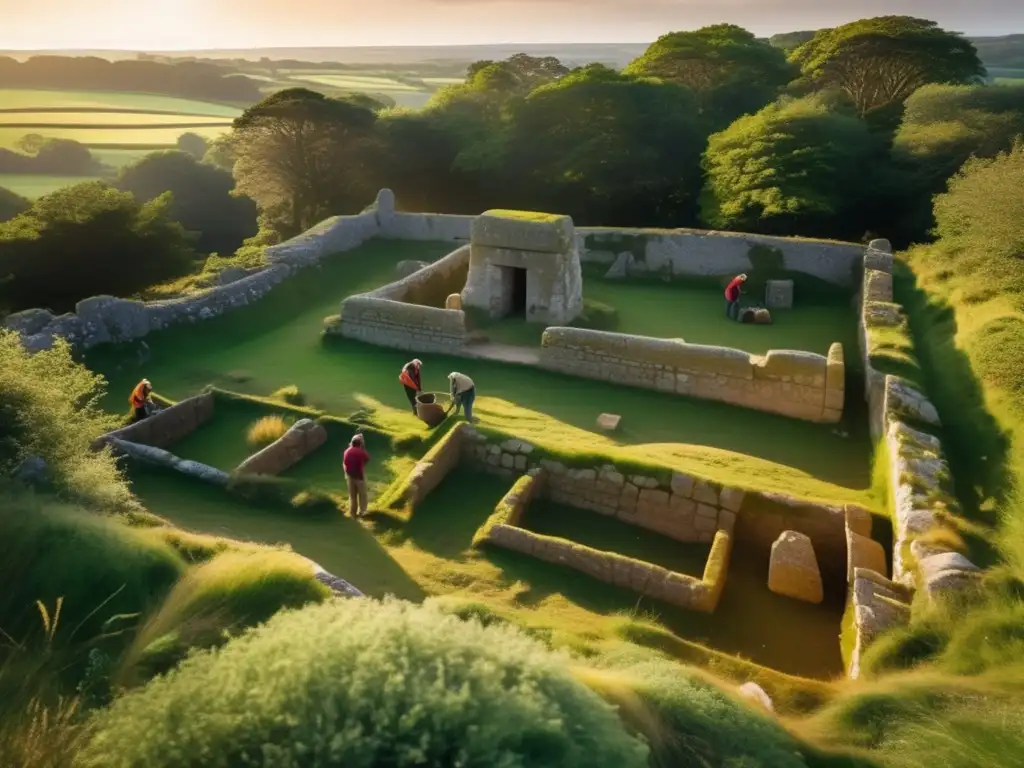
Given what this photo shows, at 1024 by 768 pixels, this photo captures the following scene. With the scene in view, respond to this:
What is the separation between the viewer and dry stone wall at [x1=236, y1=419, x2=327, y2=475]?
973cm

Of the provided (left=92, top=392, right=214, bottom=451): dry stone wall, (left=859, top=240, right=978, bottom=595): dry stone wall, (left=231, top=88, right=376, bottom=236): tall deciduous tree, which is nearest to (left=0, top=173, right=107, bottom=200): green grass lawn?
(left=231, top=88, right=376, bottom=236): tall deciduous tree

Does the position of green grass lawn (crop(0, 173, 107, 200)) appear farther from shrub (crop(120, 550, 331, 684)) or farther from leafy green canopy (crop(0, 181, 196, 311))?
shrub (crop(120, 550, 331, 684))

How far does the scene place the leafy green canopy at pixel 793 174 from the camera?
21.3 meters

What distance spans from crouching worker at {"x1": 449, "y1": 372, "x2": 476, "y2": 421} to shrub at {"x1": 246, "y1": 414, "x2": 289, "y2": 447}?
2575 millimetres

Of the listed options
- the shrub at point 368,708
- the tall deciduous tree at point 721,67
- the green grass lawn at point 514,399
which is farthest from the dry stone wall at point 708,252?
the shrub at point 368,708

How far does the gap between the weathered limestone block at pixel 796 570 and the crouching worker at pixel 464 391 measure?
15.2 ft

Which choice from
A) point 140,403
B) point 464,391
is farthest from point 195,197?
point 464,391

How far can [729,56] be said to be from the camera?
32906 millimetres

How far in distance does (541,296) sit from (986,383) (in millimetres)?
8387

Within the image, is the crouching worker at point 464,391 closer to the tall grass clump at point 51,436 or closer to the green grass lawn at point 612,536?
the green grass lawn at point 612,536

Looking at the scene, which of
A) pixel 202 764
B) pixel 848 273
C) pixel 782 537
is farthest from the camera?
pixel 848 273

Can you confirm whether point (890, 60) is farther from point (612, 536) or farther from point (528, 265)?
point (612, 536)

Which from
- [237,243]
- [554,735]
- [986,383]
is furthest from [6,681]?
[237,243]

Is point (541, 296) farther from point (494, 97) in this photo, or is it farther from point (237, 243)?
point (237, 243)
